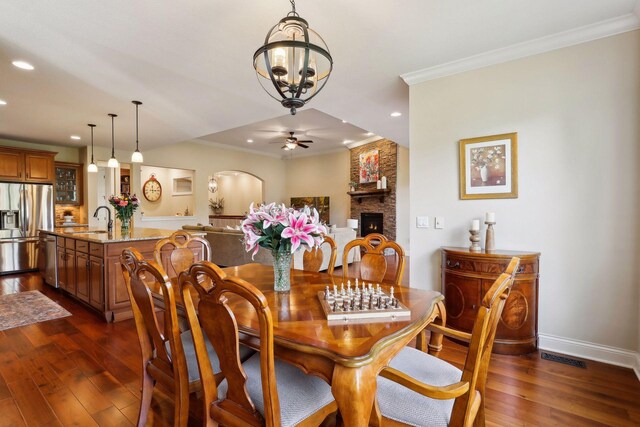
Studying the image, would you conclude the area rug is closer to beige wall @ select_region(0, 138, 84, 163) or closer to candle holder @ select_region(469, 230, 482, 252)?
beige wall @ select_region(0, 138, 84, 163)

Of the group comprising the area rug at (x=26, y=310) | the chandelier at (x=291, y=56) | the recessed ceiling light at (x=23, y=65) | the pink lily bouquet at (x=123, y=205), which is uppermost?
the recessed ceiling light at (x=23, y=65)

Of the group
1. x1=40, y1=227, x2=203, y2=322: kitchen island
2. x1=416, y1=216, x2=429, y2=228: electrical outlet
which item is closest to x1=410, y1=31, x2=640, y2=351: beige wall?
x1=416, y1=216, x2=429, y2=228: electrical outlet

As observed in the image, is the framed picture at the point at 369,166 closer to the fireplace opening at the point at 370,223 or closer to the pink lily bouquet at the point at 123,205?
the fireplace opening at the point at 370,223

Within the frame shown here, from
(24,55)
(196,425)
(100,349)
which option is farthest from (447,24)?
(100,349)

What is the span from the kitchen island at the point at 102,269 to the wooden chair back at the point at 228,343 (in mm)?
2259

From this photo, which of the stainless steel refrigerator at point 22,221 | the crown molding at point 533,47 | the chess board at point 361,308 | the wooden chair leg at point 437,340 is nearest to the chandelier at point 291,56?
the chess board at point 361,308

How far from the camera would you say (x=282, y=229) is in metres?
1.61

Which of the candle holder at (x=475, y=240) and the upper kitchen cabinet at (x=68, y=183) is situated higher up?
the upper kitchen cabinet at (x=68, y=183)

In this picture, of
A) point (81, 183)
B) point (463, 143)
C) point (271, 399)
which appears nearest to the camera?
point (271, 399)

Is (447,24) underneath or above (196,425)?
above

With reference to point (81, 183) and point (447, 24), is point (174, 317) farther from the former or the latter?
point (81, 183)

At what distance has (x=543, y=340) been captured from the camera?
268 centimetres

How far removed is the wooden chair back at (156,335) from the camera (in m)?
1.28

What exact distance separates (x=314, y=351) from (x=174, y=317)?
0.62 meters
